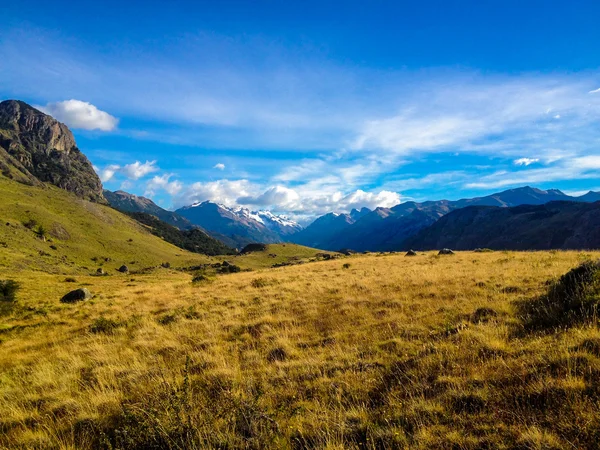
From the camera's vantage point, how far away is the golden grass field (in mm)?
4531

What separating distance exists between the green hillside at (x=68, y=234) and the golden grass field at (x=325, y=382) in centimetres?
9301

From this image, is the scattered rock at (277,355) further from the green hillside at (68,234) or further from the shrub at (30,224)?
the shrub at (30,224)

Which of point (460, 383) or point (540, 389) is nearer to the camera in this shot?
point (540, 389)

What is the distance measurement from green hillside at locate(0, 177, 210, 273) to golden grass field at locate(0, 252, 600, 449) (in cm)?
9301

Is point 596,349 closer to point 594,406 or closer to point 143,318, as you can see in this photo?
point 594,406

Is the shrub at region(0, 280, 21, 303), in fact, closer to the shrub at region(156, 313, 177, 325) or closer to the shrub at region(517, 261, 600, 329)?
the shrub at region(156, 313, 177, 325)

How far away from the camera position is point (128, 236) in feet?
532

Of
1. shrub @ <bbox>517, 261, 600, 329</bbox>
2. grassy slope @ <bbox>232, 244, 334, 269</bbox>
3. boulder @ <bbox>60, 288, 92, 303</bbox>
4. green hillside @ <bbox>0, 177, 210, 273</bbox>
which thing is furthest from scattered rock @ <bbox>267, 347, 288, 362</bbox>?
grassy slope @ <bbox>232, 244, 334, 269</bbox>

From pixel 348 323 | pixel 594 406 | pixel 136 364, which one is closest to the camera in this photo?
pixel 594 406

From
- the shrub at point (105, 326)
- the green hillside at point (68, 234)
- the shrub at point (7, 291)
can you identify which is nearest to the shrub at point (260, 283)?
the shrub at point (105, 326)

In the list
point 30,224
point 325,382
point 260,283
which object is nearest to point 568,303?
point 325,382

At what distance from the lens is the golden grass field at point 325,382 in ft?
14.9

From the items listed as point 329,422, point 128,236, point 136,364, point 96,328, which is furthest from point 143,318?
point 128,236

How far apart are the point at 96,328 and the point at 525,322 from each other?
1605cm
